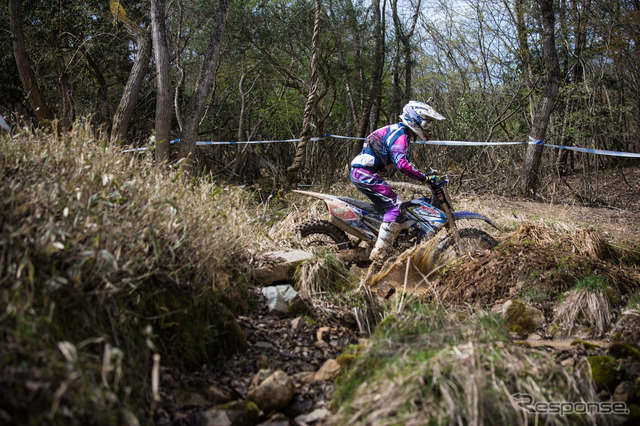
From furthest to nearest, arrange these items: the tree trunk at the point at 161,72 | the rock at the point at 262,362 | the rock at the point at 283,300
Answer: the tree trunk at the point at 161,72 < the rock at the point at 283,300 < the rock at the point at 262,362

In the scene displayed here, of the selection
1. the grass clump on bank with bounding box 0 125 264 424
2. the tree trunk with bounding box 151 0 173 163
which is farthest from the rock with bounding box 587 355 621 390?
the tree trunk with bounding box 151 0 173 163

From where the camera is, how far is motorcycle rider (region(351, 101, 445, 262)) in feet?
18.5

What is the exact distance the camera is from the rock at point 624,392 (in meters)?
2.95

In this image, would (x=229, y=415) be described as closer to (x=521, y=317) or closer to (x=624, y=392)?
(x=624, y=392)

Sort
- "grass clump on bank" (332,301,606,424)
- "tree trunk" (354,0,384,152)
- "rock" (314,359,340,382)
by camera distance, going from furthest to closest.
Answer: "tree trunk" (354,0,384,152)
"rock" (314,359,340,382)
"grass clump on bank" (332,301,606,424)

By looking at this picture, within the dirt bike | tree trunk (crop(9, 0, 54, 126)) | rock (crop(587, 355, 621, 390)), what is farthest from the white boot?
tree trunk (crop(9, 0, 54, 126))

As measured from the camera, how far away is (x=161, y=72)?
7.81m

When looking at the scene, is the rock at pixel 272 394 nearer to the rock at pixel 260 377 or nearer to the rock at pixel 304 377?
the rock at pixel 260 377

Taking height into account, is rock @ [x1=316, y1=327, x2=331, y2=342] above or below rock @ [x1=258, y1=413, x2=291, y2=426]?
above

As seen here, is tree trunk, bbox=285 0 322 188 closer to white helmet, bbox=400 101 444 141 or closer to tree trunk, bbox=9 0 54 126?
white helmet, bbox=400 101 444 141

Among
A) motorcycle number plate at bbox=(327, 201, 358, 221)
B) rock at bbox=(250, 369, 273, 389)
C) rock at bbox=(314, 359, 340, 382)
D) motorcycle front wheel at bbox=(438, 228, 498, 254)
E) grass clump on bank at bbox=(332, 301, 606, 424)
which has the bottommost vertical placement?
rock at bbox=(314, 359, 340, 382)

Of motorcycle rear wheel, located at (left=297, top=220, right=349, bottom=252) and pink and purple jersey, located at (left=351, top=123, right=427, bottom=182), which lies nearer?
pink and purple jersey, located at (left=351, top=123, right=427, bottom=182)

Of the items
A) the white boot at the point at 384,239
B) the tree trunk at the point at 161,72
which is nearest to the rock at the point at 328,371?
the white boot at the point at 384,239

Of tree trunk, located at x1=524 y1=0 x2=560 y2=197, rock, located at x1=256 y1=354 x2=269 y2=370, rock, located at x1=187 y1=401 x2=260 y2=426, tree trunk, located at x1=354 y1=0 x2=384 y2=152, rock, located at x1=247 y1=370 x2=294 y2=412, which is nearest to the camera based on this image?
rock, located at x1=187 y1=401 x2=260 y2=426
